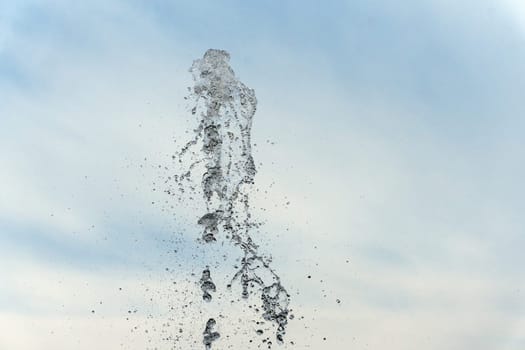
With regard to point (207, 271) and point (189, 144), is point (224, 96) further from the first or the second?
point (207, 271)

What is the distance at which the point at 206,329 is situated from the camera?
150 ft

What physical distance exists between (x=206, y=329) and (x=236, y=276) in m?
3.11

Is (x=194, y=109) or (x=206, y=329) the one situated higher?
(x=194, y=109)

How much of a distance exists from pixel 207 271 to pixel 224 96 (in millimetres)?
9099

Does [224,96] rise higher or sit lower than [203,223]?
higher

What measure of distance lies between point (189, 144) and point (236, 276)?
7.07m

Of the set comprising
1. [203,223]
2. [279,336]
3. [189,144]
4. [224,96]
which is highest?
[224,96]

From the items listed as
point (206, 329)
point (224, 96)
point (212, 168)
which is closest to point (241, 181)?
point (212, 168)

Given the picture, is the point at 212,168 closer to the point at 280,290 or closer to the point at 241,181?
the point at 241,181

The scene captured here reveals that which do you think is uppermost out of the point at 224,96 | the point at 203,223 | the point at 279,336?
the point at 224,96

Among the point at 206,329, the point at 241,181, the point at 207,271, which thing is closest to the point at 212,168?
the point at 241,181

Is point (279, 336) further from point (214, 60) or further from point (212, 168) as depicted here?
point (214, 60)

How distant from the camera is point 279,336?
45.0 m

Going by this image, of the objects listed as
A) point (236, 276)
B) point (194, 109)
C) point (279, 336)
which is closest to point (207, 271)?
point (236, 276)
